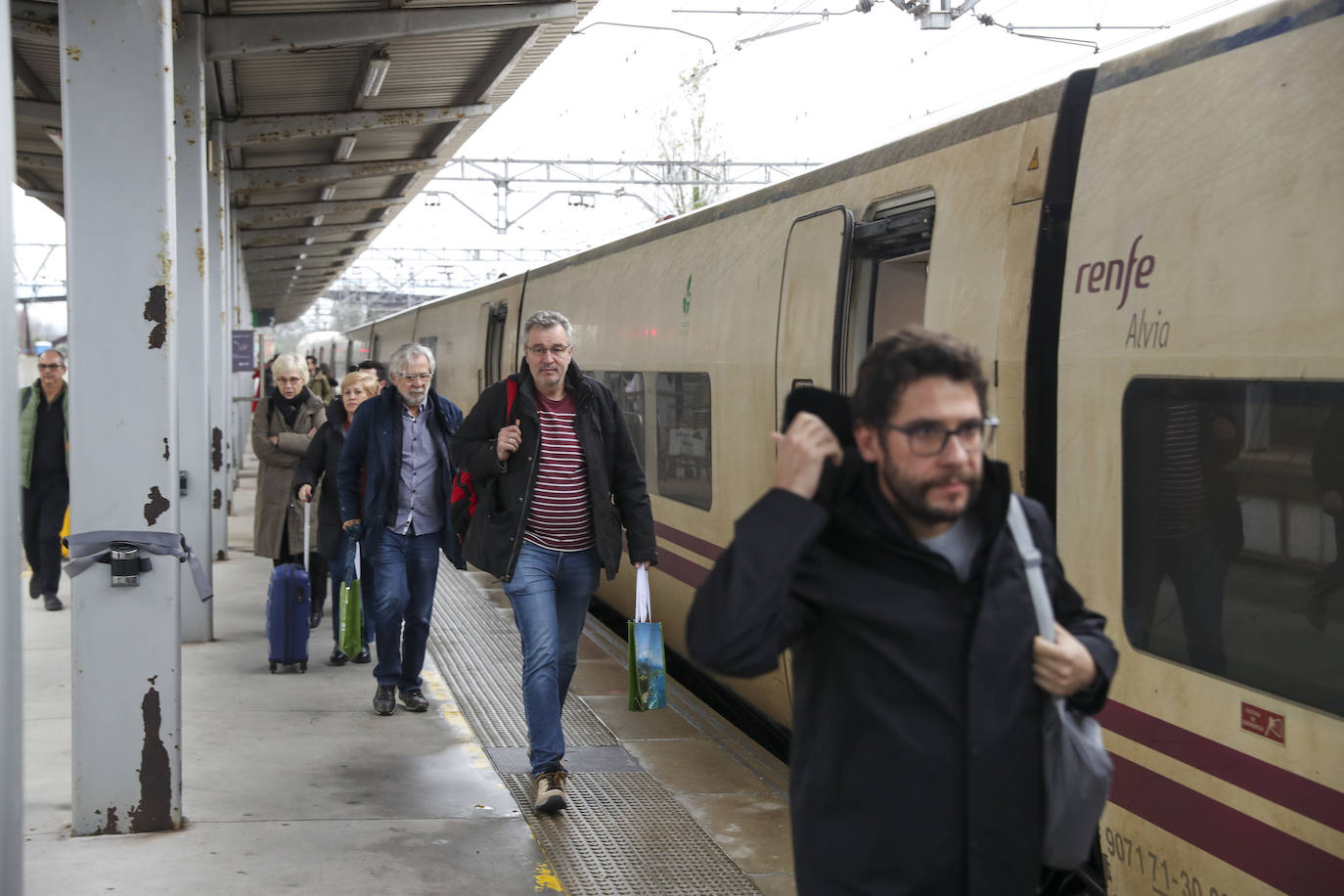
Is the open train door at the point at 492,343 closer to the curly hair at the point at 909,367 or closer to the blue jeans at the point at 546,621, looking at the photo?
the blue jeans at the point at 546,621

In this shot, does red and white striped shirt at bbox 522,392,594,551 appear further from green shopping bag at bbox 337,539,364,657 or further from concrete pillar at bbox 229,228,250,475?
concrete pillar at bbox 229,228,250,475

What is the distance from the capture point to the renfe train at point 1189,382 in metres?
3.10

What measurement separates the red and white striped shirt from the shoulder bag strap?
10.5 ft

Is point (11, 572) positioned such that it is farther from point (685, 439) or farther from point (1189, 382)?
point (685, 439)

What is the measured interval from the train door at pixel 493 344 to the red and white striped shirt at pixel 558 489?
8573 mm

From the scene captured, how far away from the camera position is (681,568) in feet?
25.6

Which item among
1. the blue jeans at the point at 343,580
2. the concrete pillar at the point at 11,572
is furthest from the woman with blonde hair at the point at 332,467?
the concrete pillar at the point at 11,572

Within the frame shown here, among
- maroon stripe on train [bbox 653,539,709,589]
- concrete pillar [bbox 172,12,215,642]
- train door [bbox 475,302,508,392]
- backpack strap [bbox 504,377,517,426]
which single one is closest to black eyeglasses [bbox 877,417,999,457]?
backpack strap [bbox 504,377,517,426]

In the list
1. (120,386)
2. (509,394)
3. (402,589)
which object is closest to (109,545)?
(120,386)

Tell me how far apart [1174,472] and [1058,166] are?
1023mm

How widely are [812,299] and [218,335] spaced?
9.71m

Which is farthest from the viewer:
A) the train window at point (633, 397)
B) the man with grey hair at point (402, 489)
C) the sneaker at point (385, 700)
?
the train window at point (633, 397)

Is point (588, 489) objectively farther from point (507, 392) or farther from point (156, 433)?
point (156, 433)

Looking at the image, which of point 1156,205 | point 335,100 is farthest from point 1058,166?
point 335,100
